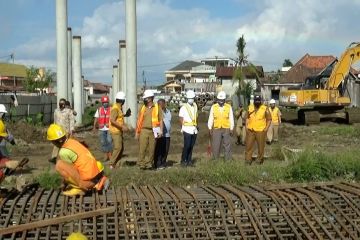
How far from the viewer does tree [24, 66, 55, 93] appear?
194 feet

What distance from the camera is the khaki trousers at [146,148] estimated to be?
11.6m

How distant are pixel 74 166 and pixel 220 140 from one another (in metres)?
5.95

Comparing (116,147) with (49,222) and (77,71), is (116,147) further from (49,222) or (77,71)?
(77,71)

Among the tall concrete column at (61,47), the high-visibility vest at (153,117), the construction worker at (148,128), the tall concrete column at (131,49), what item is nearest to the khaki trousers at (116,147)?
the construction worker at (148,128)

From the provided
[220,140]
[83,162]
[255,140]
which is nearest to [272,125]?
[255,140]

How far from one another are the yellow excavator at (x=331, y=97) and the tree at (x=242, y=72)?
8.80 m

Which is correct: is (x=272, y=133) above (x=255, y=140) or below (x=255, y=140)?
below

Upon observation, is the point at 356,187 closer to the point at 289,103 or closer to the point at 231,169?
the point at 231,169

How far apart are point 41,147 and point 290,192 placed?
13.1m

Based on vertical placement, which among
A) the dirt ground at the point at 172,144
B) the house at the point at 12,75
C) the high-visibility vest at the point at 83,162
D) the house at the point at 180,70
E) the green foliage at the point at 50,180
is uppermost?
the house at the point at 180,70

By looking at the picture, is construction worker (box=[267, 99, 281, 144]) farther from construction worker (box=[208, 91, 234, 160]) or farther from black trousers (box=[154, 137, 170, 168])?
black trousers (box=[154, 137, 170, 168])

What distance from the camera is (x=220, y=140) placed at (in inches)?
478

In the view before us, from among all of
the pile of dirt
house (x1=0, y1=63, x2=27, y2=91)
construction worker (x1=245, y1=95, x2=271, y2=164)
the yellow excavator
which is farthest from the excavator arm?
house (x1=0, y1=63, x2=27, y2=91)

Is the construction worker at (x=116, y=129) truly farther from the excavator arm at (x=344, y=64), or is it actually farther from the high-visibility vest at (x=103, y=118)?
the excavator arm at (x=344, y=64)
